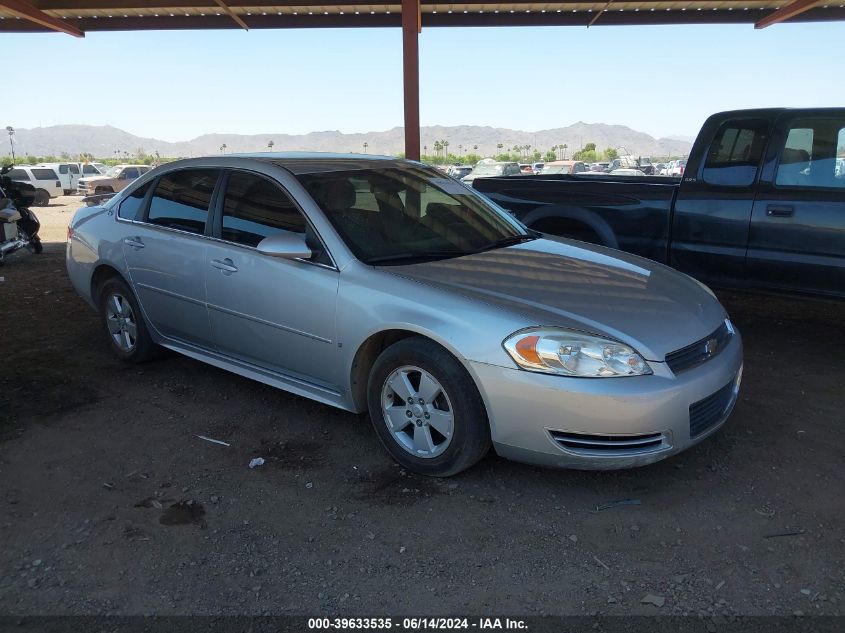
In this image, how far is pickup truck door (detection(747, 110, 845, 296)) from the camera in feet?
16.6

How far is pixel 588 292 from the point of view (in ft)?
11.4

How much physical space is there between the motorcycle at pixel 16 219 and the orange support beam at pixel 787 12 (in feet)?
44.0

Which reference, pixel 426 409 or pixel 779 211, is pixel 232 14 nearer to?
pixel 779 211

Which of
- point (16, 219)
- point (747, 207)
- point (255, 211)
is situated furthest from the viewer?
point (16, 219)

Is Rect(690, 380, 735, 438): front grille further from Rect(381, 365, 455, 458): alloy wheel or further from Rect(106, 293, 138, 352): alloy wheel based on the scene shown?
Rect(106, 293, 138, 352): alloy wheel

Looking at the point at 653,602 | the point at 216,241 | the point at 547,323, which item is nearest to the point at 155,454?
the point at 216,241

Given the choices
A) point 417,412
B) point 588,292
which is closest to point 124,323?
point 417,412

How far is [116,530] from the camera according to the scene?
3023mm

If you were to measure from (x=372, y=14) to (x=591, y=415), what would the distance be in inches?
455

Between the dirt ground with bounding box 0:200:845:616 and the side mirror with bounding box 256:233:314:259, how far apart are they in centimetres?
109

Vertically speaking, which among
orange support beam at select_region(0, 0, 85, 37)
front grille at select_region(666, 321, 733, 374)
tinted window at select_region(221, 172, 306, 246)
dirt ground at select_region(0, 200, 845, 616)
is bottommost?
dirt ground at select_region(0, 200, 845, 616)

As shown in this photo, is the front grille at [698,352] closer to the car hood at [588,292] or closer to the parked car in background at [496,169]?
the car hood at [588,292]

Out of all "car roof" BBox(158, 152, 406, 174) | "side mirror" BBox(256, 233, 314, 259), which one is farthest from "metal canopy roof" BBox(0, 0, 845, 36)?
"side mirror" BBox(256, 233, 314, 259)

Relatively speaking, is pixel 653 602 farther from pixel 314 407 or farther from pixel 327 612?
pixel 314 407
